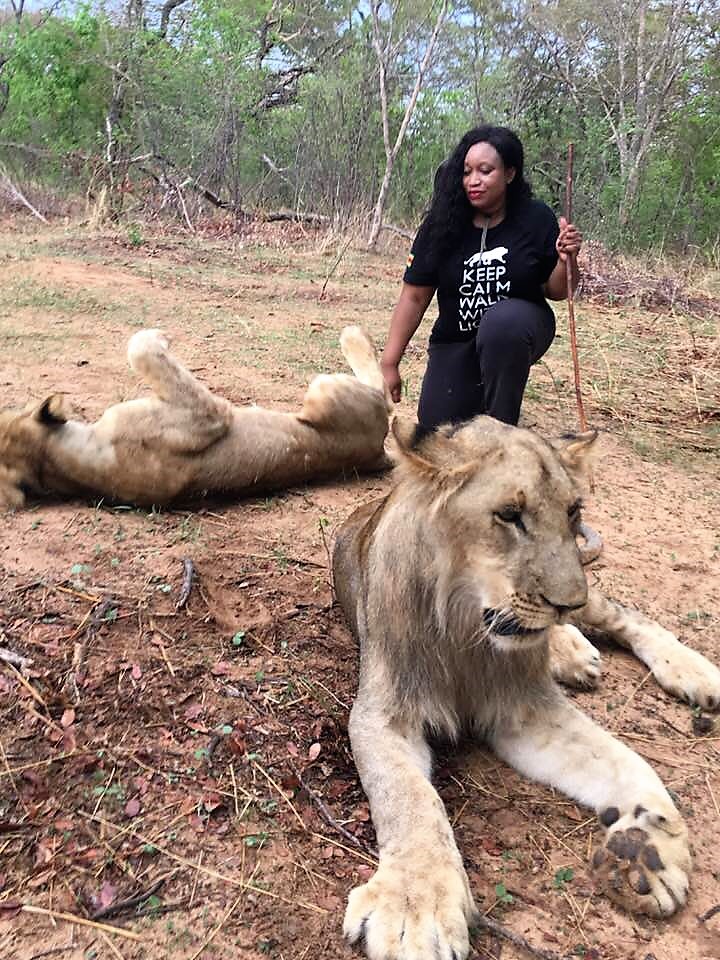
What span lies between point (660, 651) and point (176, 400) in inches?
81.9

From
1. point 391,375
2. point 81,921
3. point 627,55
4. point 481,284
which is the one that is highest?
point 627,55

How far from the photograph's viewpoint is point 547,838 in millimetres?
2182

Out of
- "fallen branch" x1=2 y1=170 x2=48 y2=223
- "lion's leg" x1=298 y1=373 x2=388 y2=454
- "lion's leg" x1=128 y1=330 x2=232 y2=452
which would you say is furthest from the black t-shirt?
"fallen branch" x1=2 y1=170 x2=48 y2=223

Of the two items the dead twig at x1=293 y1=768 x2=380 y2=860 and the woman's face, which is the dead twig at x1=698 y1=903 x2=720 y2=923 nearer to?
the dead twig at x1=293 y1=768 x2=380 y2=860

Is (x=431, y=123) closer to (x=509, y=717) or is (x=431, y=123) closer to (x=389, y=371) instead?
(x=389, y=371)

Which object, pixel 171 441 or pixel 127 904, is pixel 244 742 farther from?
pixel 171 441

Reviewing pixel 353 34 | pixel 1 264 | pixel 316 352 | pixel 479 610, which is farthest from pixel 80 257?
pixel 353 34

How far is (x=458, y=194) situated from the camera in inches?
158

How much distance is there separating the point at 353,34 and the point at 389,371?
1587cm

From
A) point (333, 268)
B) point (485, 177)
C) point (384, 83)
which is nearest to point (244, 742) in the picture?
point (485, 177)

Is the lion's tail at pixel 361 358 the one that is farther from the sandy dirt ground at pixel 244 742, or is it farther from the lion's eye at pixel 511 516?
the lion's eye at pixel 511 516

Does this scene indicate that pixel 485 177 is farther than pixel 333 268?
No

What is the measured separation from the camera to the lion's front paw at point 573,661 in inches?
112

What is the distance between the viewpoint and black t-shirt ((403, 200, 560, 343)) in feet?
12.9
